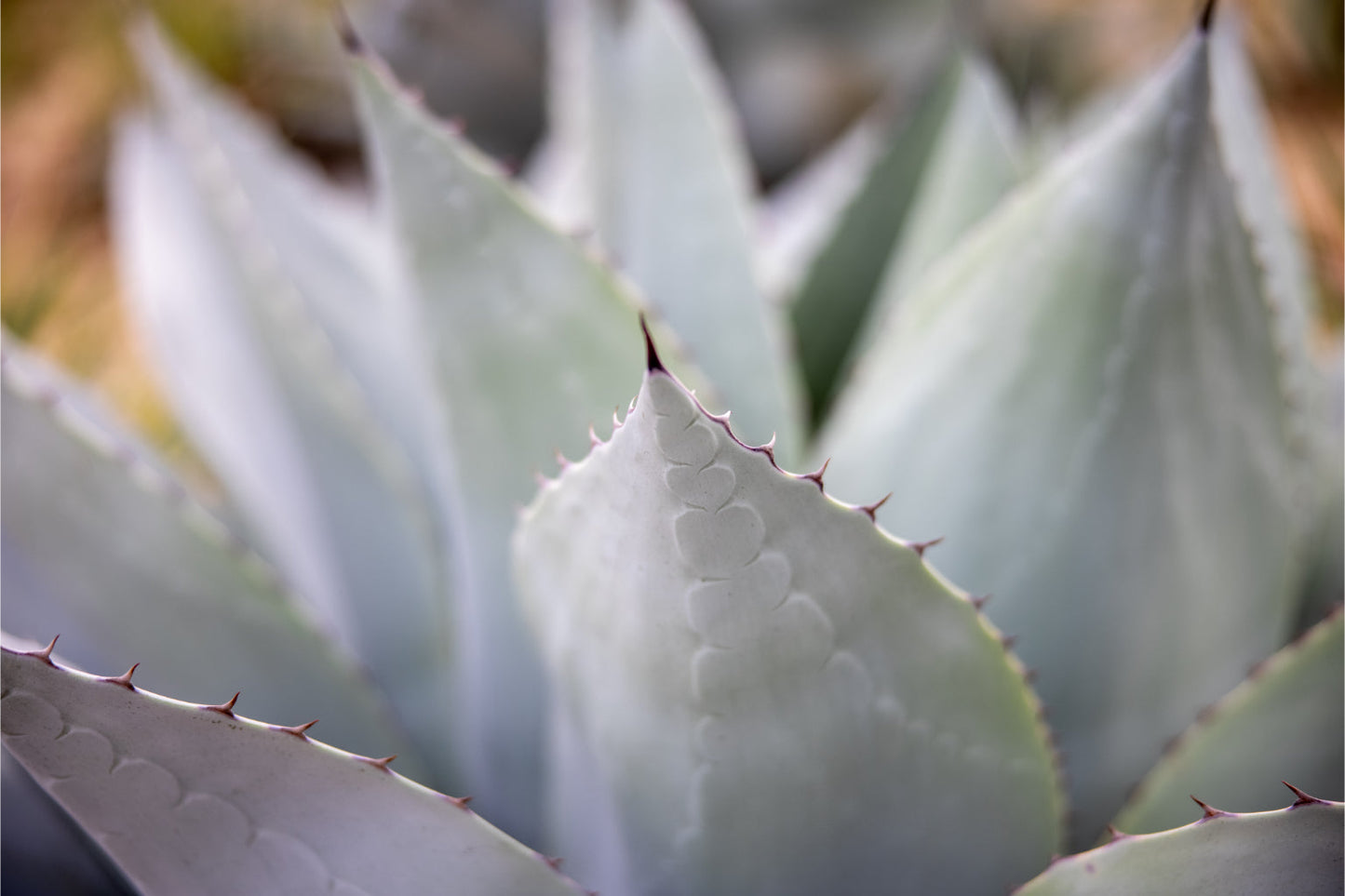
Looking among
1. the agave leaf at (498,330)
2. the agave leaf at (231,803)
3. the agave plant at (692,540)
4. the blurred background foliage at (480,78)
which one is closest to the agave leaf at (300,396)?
the agave plant at (692,540)

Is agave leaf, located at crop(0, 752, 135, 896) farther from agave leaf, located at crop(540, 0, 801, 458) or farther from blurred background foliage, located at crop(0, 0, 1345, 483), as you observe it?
blurred background foliage, located at crop(0, 0, 1345, 483)

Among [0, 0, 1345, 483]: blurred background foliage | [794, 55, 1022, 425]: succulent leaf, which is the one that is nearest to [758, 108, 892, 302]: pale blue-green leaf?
[794, 55, 1022, 425]: succulent leaf

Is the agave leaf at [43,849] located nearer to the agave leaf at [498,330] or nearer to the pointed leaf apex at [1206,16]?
the agave leaf at [498,330]

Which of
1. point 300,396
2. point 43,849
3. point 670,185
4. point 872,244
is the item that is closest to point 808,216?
point 872,244

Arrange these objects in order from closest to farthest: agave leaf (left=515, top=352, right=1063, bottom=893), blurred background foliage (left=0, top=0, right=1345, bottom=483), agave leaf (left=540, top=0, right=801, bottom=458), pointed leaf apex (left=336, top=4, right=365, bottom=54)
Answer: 1. agave leaf (left=515, top=352, right=1063, bottom=893)
2. pointed leaf apex (left=336, top=4, right=365, bottom=54)
3. agave leaf (left=540, top=0, right=801, bottom=458)
4. blurred background foliage (left=0, top=0, right=1345, bottom=483)

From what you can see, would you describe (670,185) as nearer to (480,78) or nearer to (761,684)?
(761,684)
